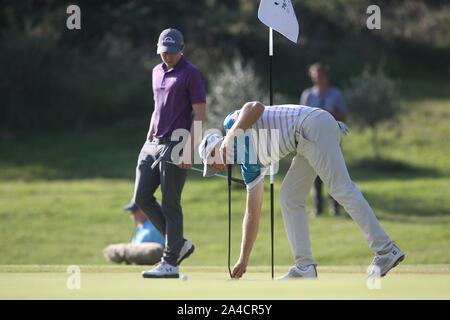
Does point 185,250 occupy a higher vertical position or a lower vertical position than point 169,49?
lower

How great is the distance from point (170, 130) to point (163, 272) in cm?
116

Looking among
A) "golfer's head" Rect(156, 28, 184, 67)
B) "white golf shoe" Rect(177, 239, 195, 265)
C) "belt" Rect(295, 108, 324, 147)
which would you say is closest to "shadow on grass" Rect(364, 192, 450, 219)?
"white golf shoe" Rect(177, 239, 195, 265)

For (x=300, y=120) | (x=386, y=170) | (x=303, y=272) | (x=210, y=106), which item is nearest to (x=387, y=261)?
(x=303, y=272)

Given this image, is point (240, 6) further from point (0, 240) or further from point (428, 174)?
point (0, 240)

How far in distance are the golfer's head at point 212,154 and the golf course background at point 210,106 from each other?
686 cm

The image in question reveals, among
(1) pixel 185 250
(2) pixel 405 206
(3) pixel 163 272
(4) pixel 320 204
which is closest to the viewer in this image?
(3) pixel 163 272

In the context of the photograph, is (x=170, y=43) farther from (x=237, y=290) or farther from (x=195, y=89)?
(x=237, y=290)

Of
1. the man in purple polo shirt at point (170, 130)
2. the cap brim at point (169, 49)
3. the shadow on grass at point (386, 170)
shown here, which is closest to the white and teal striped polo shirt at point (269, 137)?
the man in purple polo shirt at point (170, 130)

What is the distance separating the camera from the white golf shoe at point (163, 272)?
6.36m

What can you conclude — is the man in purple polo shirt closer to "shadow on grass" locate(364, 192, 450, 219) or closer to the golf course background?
the golf course background

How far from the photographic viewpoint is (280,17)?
651 cm

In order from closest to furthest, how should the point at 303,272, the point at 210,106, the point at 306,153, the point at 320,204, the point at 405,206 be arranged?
the point at 306,153 → the point at 303,272 → the point at 320,204 → the point at 405,206 → the point at 210,106

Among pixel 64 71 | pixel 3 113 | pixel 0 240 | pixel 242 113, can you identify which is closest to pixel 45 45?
pixel 64 71

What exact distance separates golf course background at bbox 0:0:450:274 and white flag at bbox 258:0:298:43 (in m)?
6.21
